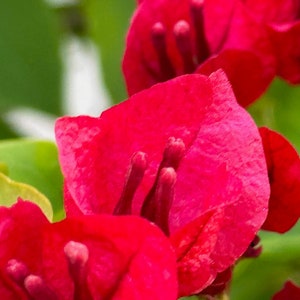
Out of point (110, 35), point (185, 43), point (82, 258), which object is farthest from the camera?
point (110, 35)

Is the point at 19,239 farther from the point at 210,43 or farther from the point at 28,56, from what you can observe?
the point at 28,56

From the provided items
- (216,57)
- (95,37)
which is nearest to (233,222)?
(216,57)

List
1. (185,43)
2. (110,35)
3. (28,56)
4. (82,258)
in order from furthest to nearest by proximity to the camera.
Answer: (28,56) → (110,35) → (185,43) → (82,258)

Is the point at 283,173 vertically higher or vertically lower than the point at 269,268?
higher

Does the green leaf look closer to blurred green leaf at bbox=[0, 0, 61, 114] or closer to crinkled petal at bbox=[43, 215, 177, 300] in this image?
crinkled petal at bbox=[43, 215, 177, 300]

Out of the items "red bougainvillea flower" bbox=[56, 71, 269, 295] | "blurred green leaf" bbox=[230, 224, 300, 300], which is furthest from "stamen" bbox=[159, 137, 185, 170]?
"blurred green leaf" bbox=[230, 224, 300, 300]

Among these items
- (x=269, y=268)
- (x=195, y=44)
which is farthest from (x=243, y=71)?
(x=269, y=268)

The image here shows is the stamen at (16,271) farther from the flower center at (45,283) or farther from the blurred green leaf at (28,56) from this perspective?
the blurred green leaf at (28,56)
